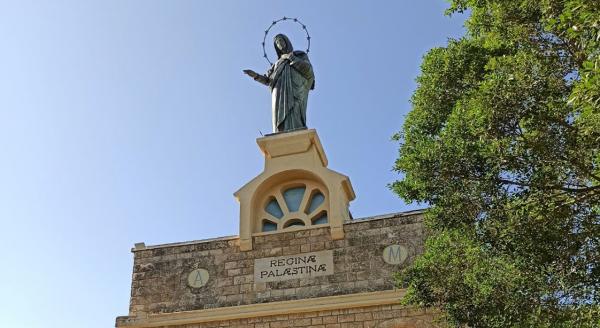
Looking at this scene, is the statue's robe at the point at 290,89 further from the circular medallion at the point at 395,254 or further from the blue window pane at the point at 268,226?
the circular medallion at the point at 395,254

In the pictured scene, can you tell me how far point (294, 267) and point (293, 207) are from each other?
5.00 feet

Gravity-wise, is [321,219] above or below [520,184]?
above

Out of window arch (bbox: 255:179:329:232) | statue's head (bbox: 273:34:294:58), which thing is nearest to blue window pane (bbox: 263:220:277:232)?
window arch (bbox: 255:179:329:232)

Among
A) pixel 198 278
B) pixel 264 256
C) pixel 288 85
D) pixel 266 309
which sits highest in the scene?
pixel 288 85

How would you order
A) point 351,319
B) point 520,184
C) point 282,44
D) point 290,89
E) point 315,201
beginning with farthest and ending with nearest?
point 282,44
point 290,89
point 315,201
point 351,319
point 520,184

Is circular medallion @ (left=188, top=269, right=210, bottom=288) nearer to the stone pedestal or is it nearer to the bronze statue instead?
the stone pedestal

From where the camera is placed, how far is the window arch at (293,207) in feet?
44.4

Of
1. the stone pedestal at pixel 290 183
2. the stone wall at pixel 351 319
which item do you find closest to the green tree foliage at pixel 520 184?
the stone wall at pixel 351 319

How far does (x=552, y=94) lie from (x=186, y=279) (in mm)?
7682

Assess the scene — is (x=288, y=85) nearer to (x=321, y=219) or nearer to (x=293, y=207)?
(x=293, y=207)

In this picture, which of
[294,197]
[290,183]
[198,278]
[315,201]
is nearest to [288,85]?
[290,183]

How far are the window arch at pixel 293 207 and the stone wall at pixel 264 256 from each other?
1.55ft

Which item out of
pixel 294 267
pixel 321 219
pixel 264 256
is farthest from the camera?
pixel 321 219

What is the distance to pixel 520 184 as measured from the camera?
7.86 m
